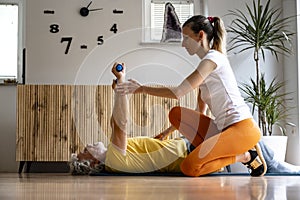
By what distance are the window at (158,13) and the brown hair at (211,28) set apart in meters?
1.82

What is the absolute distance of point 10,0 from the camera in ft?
16.6

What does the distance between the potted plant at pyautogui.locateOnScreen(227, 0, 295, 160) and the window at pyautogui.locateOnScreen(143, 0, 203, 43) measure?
15.4 inches

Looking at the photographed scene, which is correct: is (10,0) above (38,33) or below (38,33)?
above

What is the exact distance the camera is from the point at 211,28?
337cm

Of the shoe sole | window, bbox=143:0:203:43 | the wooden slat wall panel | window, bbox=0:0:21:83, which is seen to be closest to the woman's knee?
the shoe sole

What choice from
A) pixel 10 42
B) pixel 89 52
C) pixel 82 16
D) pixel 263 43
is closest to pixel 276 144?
pixel 263 43

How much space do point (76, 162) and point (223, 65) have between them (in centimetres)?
125

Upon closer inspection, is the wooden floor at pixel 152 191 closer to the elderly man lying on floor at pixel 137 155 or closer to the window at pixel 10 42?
the elderly man lying on floor at pixel 137 155

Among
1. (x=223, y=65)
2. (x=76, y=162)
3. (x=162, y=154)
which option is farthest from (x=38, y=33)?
(x=223, y=65)

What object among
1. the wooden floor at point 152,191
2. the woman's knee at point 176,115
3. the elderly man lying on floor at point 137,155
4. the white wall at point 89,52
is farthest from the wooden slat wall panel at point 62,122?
the wooden floor at point 152,191

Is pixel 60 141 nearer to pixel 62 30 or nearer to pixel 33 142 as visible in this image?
pixel 33 142

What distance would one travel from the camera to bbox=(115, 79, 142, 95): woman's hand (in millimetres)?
3010

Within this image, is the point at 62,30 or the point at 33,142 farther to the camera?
the point at 62,30

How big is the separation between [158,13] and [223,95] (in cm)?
212
